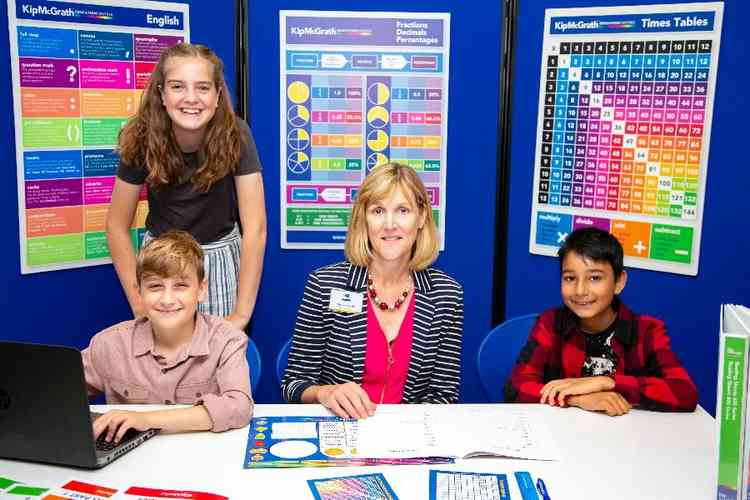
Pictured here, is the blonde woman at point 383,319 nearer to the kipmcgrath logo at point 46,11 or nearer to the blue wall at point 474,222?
the blue wall at point 474,222

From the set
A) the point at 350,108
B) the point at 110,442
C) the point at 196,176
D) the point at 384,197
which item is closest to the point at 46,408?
the point at 110,442

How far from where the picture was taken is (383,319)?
7.84 feet

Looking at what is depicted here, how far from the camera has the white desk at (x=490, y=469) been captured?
1.64 m

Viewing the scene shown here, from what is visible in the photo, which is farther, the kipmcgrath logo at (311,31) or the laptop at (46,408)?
the kipmcgrath logo at (311,31)

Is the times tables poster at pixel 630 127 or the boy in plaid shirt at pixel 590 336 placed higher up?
the times tables poster at pixel 630 127

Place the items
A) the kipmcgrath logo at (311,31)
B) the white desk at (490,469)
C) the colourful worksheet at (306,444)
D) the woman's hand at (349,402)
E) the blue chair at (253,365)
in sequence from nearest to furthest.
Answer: the white desk at (490,469), the colourful worksheet at (306,444), the woman's hand at (349,402), the blue chair at (253,365), the kipmcgrath logo at (311,31)

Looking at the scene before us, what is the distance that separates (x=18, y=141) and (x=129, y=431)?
Answer: 157cm

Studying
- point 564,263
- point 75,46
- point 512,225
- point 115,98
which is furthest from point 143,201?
point 564,263

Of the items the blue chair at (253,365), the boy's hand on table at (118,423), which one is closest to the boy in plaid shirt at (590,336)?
the blue chair at (253,365)

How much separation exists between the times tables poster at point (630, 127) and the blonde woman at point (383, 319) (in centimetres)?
109

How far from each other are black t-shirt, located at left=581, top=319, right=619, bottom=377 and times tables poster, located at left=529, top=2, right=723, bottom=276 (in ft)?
3.01

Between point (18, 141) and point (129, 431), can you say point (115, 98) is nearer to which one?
point (18, 141)

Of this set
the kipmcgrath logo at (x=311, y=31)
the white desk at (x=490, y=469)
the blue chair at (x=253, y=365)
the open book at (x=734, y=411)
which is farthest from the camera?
the kipmcgrath logo at (x=311, y=31)

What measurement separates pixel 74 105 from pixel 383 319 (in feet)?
5.14
